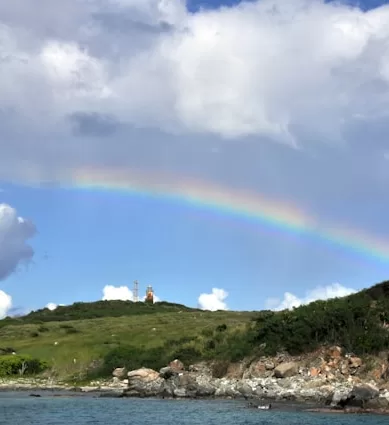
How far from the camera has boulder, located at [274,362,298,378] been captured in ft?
284

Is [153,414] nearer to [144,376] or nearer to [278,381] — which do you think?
[278,381]

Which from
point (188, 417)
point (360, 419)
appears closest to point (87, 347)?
point (188, 417)

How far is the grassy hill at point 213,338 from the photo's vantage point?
91562 mm

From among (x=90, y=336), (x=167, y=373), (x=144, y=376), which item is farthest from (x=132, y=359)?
(x=90, y=336)

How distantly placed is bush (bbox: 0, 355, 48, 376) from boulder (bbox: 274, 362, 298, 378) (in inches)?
2003

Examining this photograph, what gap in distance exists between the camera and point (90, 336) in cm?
14138

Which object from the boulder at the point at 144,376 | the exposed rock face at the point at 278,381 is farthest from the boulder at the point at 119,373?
the boulder at the point at 144,376

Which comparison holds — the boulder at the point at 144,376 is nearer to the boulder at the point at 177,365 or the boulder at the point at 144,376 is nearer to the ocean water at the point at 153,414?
the boulder at the point at 177,365

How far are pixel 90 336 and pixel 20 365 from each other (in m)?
20.1

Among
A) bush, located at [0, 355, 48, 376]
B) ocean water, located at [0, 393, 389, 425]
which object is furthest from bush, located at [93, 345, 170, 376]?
ocean water, located at [0, 393, 389, 425]

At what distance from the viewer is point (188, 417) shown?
209 feet

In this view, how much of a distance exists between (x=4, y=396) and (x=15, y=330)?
264 feet

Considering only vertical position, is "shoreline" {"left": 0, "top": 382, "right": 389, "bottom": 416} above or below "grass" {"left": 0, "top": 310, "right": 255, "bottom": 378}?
below

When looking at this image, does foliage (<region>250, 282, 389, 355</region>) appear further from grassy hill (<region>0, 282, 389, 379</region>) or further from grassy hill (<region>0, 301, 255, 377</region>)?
grassy hill (<region>0, 301, 255, 377</region>)
